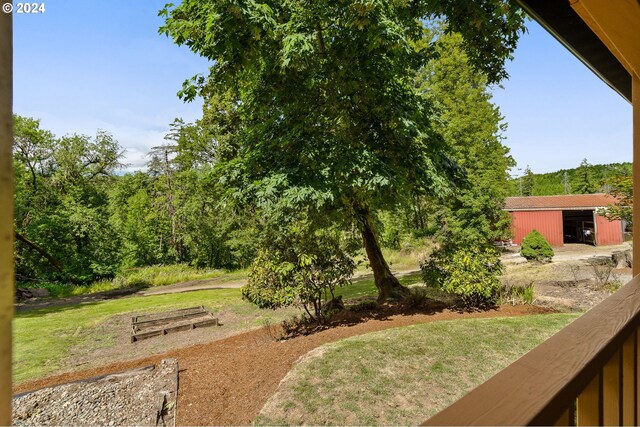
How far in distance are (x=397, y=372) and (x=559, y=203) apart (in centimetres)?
2406

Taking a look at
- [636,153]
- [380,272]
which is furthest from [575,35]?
[380,272]

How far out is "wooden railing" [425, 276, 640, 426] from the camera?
63 cm

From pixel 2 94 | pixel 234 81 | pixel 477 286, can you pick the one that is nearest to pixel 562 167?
pixel 477 286

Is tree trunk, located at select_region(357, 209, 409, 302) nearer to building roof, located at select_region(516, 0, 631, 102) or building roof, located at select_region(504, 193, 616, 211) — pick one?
building roof, located at select_region(516, 0, 631, 102)

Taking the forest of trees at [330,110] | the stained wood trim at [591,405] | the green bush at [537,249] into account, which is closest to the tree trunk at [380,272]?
the forest of trees at [330,110]

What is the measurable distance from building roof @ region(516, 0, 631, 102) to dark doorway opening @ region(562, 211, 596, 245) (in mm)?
25033

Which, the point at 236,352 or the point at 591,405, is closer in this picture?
the point at 591,405

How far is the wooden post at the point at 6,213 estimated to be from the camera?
387 mm

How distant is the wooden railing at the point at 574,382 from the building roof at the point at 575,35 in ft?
4.18

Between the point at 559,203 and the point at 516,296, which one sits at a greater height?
the point at 559,203

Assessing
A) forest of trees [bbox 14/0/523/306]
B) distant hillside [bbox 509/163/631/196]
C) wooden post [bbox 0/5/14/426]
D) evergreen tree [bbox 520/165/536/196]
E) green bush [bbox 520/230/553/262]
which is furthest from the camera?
evergreen tree [bbox 520/165/536/196]

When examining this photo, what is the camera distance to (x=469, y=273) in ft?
24.1

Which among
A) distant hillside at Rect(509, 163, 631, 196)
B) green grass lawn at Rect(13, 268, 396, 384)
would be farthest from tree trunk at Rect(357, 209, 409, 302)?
distant hillside at Rect(509, 163, 631, 196)

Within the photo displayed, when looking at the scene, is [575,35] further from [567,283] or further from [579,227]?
[579,227]
